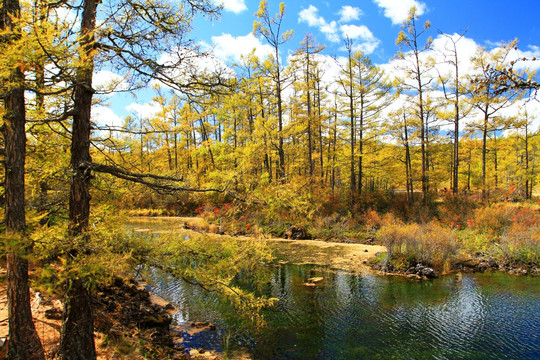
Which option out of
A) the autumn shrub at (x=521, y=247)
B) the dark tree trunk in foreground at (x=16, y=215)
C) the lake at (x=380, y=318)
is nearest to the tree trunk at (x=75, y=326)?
the dark tree trunk in foreground at (x=16, y=215)

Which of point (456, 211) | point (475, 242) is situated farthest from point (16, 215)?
point (456, 211)

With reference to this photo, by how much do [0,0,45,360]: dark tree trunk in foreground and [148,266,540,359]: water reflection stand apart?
10.3 feet

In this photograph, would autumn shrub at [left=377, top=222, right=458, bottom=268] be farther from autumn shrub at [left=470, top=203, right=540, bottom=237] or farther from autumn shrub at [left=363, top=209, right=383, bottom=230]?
autumn shrub at [left=363, top=209, right=383, bottom=230]

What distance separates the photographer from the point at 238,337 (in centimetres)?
643

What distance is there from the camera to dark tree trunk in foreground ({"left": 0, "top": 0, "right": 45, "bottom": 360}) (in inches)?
137

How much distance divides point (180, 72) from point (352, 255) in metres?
11.3

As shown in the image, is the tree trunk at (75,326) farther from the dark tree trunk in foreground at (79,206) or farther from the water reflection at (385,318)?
the water reflection at (385,318)

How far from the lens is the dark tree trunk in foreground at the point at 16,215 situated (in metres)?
3.48

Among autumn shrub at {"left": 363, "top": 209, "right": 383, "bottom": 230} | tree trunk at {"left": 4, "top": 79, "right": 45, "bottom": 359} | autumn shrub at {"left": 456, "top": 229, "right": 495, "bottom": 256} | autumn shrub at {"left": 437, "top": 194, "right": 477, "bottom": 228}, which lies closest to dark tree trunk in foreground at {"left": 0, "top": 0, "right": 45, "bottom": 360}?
tree trunk at {"left": 4, "top": 79, "right": 45, "bottom": 359}

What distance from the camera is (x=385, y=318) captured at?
7.17m

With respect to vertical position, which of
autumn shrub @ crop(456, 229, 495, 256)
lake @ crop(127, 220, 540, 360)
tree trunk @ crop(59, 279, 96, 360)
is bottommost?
lake @ crop(127, 220, 540, 360)

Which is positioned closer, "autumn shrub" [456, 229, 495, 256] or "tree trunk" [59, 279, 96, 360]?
"tree trunk" [59, 279, 96, 360]

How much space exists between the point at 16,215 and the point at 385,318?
295 inches

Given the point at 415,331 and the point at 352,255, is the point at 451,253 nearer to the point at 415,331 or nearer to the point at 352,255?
the point at 352,255
